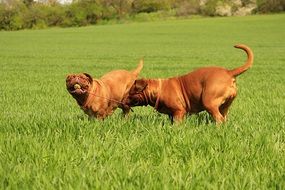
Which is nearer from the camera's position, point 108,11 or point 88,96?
point 88,96

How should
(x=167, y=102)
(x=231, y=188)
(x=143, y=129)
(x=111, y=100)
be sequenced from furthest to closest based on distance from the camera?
(x=111, y=100) → (x=167, y=102) → (x=143, y=129) → (x=231, y=188)

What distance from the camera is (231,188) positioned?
298 cm

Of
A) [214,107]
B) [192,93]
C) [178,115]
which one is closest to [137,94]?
[178,115]

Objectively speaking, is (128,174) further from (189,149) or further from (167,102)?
(167,102)

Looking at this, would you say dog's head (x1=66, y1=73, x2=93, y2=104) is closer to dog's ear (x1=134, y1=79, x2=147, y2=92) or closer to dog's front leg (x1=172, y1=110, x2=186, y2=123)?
dog's ear (x1=134, y1=79, x2=147, y2=92)

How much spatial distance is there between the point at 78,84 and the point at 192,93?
175 cm

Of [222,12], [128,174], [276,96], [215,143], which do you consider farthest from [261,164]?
[222,12]

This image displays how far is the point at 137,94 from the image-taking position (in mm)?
6492

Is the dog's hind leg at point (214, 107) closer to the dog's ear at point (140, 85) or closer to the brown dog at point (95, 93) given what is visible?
the dog's ear at point (140, 85)

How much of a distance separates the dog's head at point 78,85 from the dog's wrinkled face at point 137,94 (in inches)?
31.0

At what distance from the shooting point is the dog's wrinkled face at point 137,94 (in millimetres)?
6445

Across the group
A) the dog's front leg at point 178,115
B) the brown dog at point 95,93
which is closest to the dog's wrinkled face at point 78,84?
the brown dog at point 95,93

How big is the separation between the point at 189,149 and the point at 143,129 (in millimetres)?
1009

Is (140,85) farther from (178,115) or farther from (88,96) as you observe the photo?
(88,96)
